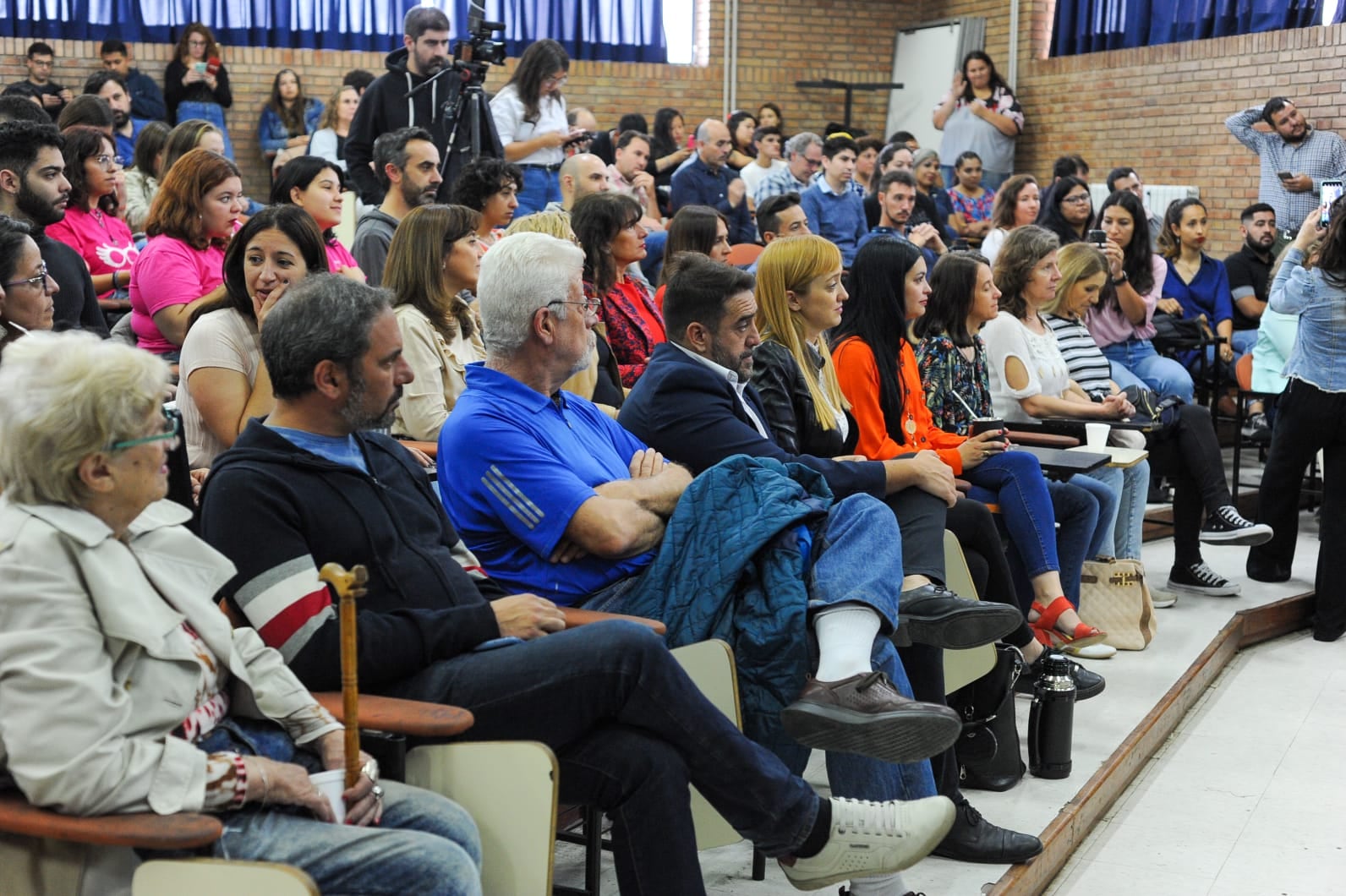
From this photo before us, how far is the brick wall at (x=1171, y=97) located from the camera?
845 cm

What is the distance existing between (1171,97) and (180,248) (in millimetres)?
7590

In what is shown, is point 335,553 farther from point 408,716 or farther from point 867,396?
point 867,396

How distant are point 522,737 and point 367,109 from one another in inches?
151

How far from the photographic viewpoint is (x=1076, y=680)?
3.36 metres

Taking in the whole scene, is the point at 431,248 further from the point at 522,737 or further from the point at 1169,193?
the point at 1169,193

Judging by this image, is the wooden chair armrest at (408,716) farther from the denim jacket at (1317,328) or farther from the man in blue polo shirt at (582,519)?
the denim jacket at (1317,328)

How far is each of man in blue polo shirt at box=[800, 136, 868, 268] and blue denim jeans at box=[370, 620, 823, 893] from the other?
537 cm

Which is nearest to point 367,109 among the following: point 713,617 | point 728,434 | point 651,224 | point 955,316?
point 651,224

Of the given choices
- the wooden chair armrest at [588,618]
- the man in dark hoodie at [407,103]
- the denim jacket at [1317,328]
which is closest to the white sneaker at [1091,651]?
the denim jacket at [1317,328]

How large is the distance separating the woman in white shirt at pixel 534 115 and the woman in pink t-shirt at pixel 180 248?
254 cm

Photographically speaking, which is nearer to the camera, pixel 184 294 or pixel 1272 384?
pixel 184 294

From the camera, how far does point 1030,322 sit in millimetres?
4578

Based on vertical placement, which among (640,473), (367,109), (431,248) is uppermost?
(367,109)

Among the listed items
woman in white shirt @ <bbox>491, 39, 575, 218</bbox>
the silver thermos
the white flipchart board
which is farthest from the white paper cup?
the white flipchart board
